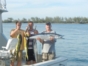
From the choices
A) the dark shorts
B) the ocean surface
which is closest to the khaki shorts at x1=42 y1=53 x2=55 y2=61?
the dark shorts

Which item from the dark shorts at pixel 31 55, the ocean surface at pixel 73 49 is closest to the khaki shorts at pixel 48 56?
the dark shorts at pixel 31 55

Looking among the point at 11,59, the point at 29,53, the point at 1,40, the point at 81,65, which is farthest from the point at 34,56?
the point at 81,65

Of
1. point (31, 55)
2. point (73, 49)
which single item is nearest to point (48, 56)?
point (31, 55)

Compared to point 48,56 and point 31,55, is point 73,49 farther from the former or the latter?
point 31,55

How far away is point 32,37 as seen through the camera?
30.0 feet

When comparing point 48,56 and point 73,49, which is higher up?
point 48,56

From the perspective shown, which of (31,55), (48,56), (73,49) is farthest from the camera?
(73,49)

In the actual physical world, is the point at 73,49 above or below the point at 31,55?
below

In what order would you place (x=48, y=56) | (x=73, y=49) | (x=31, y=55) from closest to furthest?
1. (x=31, y=55)
2. (x=48, y=56)
3. (x=73, y=49)

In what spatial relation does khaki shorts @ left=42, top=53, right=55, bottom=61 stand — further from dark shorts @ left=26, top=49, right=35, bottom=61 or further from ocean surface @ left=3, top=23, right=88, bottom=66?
ocean surface @ left=3, top=23, right=88, bottom=66

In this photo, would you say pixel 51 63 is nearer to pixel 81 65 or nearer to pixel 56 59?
pixel 56 59

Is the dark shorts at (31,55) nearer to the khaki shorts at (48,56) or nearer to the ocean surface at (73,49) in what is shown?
the khaki shorts at (48,56)

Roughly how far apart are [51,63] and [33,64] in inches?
29.9

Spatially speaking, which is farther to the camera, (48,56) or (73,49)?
(73,49)
